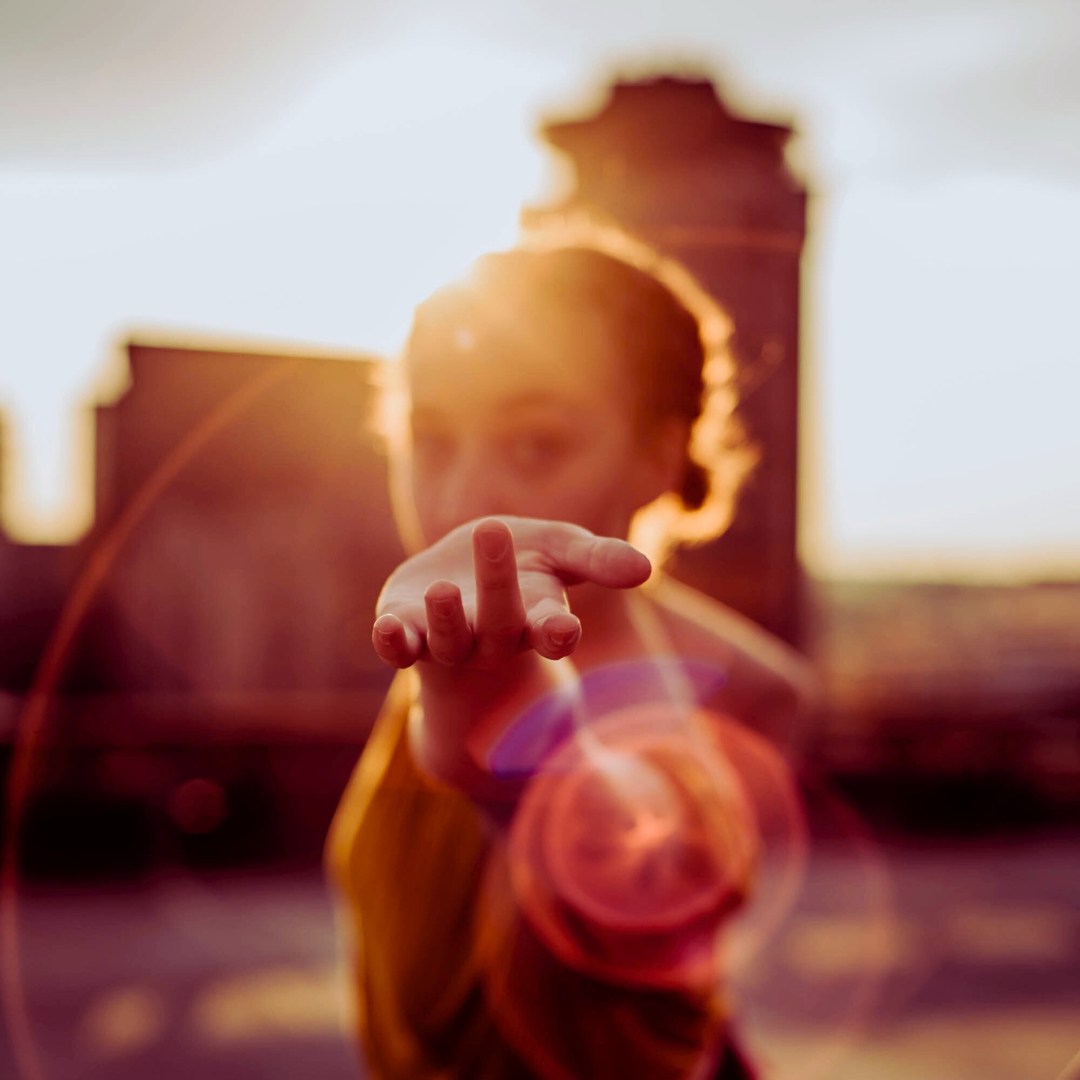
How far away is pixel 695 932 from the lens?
1.92ft

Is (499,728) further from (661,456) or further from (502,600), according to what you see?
(661,456)

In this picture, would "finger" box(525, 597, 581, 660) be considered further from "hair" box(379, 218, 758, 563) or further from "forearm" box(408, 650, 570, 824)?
"hair" box(379, 218, 758, 563)

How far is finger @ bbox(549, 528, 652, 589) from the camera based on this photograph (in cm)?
29

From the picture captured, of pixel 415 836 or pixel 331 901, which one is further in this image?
pixel 331 901

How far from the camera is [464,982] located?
2.00 feet

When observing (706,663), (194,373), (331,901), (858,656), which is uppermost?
(194,373)

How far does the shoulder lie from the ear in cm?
13

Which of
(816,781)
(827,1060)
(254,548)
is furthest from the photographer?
(254,548)

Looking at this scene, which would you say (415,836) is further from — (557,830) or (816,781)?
(816,781)

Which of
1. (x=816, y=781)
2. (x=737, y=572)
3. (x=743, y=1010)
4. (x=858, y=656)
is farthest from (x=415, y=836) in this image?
(x=858, y=656)

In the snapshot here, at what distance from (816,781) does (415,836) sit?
12.8 ft

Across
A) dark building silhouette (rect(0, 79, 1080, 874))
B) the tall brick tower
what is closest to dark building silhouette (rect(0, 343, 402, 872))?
dark building silhouette (rect(0, 79, 1080, 874))

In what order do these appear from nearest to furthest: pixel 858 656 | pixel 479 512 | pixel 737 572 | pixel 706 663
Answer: pixel 479 512 < pixel 706 663 < pixel 737 572 < pixel 858 656

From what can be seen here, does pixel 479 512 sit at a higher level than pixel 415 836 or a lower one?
higher
